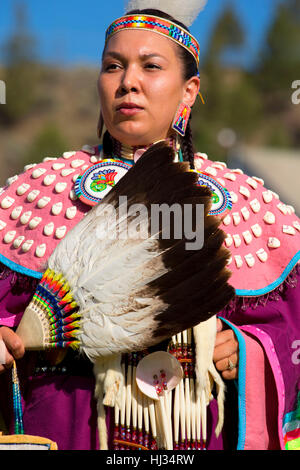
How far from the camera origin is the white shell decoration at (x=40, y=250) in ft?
6.93

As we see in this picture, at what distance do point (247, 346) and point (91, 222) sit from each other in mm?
684

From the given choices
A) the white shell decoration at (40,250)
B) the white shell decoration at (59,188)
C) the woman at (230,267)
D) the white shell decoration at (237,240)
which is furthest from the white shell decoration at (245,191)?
the white shell decoration at (40,250)

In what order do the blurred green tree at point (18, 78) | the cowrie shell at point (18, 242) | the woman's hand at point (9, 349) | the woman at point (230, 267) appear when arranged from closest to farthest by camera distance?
the woman's hand at point (9, 349), the woman at point (230, 267), the cowrie shell at point (18, 242), the blurred green tree at point (18, 78)

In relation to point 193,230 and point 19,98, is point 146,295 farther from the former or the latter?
point 19,98

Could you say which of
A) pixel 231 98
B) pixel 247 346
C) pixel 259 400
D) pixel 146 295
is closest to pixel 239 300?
pixel 247 346

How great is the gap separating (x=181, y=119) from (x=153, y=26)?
36 centimetres

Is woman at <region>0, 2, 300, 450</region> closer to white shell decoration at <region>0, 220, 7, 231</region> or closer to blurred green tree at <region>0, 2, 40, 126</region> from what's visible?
white shell decoration at <region>0, 220, 7, 231</region>

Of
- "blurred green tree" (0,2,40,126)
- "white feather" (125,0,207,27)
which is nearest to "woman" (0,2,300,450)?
"white feather" (125,0,207,27)

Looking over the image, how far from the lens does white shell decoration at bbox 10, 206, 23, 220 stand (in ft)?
7.41

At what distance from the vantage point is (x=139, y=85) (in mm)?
2221

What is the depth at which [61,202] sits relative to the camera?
88.0 inches

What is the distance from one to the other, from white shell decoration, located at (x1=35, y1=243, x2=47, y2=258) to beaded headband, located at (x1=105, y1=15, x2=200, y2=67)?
87cm

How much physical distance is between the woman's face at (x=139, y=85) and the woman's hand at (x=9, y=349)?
2.86ft

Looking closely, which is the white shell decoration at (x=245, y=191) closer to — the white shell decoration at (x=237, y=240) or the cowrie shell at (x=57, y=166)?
the white shell decoration at (x=237, y=240)
